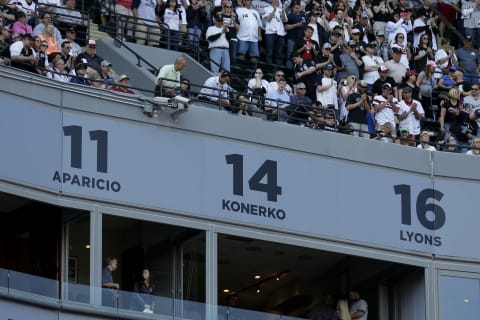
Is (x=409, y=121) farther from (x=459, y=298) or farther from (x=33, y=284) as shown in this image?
(x=33, y=284)

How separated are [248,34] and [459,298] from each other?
7.00 meters

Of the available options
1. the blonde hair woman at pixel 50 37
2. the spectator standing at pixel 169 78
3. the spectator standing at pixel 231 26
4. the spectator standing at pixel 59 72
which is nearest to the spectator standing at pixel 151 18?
the spectator standing at pixel 231 26

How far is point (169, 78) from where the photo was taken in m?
37.3

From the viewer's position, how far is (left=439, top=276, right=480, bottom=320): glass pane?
3797 centimetres

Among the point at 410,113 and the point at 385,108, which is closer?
the point at 385,108

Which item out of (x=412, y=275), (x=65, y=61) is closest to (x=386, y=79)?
(x=412, y=275)

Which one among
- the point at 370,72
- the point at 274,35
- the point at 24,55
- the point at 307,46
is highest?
the point at 274,35

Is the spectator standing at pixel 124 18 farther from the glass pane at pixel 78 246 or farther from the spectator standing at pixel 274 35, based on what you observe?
the glass pane at pixel 78 246

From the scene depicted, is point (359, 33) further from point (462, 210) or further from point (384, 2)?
Result: point (462, 210)

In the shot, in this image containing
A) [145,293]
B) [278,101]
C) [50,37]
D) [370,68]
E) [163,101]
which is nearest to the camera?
[145,293]

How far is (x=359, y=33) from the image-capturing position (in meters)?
43.5

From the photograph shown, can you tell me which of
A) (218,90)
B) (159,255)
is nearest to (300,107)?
(218,90)

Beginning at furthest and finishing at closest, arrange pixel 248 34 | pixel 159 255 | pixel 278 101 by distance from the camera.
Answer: pixel 248 34 < pixel 278 101 < pixel 159 255

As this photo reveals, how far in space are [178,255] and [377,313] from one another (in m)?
4.50
